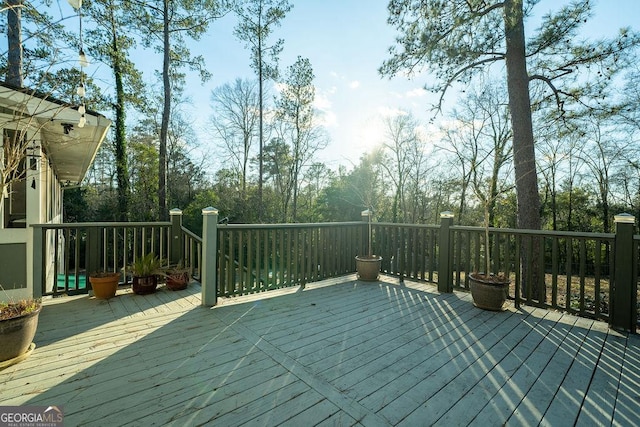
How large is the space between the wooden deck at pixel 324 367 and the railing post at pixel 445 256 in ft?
2.17

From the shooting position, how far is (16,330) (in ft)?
6.56

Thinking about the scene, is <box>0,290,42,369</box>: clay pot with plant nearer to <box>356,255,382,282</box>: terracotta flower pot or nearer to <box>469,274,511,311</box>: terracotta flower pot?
<box>356,255,382,282</box>: terracotta flower pot

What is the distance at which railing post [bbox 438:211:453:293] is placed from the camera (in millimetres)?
3887

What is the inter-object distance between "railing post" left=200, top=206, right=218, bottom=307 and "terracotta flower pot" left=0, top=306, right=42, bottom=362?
143cm

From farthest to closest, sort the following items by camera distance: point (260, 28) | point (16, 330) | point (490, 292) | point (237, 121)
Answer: point (237, 121)
point (260, 28)
point (490, 292)
point (16, 330)

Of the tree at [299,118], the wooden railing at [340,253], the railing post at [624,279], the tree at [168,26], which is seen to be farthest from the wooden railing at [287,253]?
the tree at [299,118]

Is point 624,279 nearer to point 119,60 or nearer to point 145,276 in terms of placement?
point 145,276

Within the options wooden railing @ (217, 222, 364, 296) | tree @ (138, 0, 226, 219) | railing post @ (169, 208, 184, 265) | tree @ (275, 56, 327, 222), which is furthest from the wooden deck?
tree @ (275, 56, 327, 222)

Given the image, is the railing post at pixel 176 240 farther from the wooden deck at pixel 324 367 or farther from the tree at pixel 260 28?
the tree at pixel 260 28

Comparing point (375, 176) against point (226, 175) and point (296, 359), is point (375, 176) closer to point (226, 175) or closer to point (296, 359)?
point (226, 175)

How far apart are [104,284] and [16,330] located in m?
1.62

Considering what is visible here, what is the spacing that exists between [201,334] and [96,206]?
53.0ft

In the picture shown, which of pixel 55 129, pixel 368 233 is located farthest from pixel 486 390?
pixel 55 129

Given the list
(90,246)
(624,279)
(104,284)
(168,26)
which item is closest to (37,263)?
(90,246)
